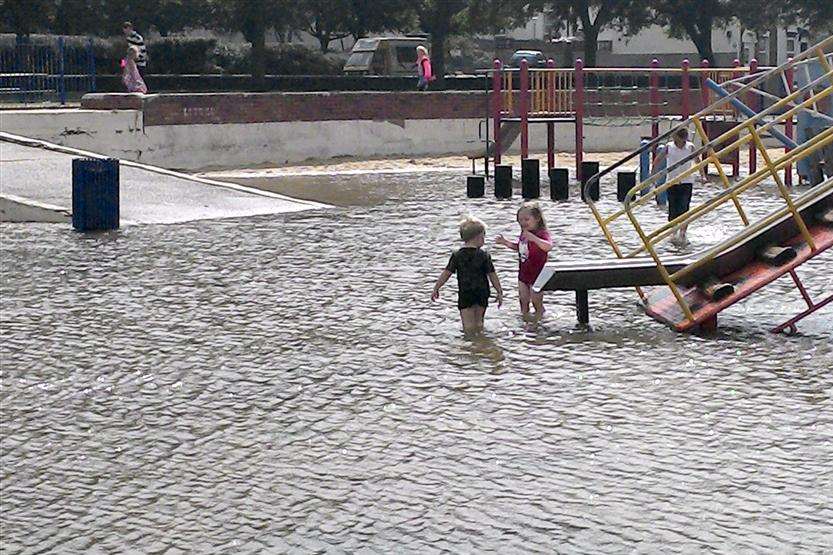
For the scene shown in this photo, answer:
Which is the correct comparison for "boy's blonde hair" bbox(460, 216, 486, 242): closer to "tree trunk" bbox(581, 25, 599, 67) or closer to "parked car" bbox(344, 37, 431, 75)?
"parked car" bbox(344, 37, 431, 75)

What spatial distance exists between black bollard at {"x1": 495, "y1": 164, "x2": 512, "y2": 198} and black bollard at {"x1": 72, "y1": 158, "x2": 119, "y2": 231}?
6.42 meters

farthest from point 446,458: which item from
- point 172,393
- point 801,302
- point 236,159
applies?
point 236,159

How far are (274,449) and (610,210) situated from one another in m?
13.6

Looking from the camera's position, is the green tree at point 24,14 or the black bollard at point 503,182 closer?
the black bollard at point 503,182

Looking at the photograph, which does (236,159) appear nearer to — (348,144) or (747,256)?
(348,144)

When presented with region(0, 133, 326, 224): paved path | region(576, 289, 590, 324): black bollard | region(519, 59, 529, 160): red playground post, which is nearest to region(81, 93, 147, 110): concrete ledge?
region(0, 133, 326, 224): paved path

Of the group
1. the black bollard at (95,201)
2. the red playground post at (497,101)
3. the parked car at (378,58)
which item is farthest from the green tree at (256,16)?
the black bollard at (95,201)

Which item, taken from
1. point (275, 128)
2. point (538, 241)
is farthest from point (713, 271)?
point (275, 128)

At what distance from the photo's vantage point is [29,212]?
2094 cm

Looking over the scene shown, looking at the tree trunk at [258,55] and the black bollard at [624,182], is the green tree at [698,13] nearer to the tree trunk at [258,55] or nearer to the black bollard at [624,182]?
the tree trunk at [258,55]

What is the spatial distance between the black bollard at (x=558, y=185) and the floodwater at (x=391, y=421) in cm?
822

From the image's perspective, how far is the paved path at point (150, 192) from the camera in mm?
21169

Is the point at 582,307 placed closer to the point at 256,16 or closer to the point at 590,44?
the point at 256,16

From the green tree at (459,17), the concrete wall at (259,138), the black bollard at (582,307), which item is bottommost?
the black bollard at (582,307)
